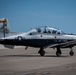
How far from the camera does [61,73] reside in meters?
11.4

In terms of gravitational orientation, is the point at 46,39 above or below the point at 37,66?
above

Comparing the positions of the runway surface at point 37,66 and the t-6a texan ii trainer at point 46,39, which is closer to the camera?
the runway surface at point 37,66

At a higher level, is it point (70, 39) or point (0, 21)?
point (0, 21)

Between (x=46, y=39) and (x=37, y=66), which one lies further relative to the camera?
(x=46, y=39)

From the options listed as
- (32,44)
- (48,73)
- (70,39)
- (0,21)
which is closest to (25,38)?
(32,44)

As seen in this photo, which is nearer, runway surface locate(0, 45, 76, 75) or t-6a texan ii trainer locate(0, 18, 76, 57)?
runway surface locate(0, 45, 76, 75)

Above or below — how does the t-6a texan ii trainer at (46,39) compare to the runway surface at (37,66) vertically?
above

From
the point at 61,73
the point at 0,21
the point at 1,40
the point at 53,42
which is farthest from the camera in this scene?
the point at 0,21

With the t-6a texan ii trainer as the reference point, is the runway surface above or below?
below

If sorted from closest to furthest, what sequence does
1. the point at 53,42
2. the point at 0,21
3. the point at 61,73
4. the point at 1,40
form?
the point at 61,73
the point at 1,40
the point at 53,42
the point at 0,21

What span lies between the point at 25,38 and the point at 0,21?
121ft

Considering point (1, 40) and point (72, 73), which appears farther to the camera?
point (1, 40)

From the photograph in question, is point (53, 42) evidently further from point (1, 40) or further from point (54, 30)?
point (1, 40)

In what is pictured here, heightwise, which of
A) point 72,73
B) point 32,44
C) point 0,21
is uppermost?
point 0,21
